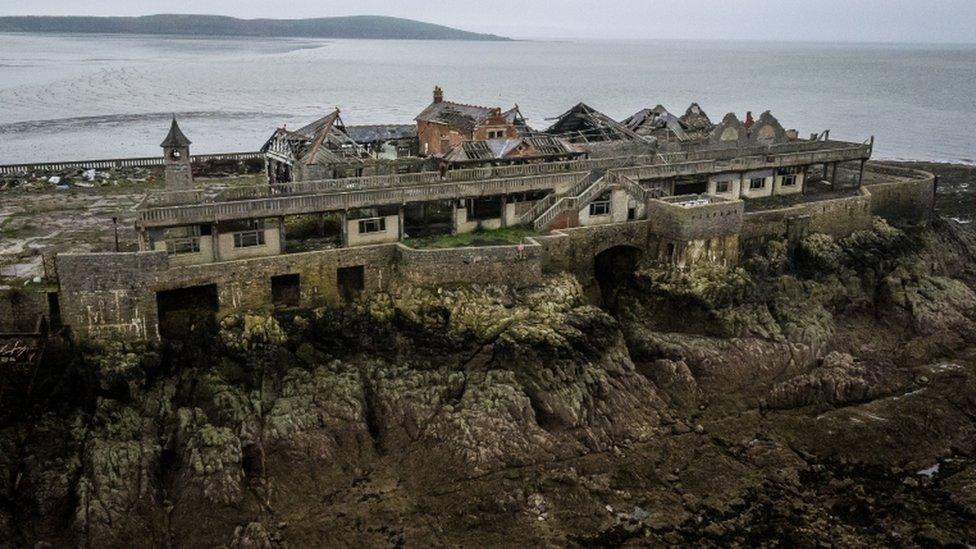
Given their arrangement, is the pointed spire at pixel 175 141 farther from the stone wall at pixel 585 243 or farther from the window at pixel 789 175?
the window at pixel 789 175

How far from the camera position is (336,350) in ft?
116

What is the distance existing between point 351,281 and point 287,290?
2970 millimetres

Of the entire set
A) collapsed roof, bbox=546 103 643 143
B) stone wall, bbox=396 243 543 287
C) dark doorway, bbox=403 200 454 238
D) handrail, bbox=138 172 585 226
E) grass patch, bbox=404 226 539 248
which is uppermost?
collapsed roof, bbox=546 103 643 143

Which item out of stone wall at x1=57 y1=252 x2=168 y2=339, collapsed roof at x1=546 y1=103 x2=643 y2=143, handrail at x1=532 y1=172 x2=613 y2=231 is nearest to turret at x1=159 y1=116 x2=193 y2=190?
stone wall at x1=57 y1=252 x2=168 y2=339

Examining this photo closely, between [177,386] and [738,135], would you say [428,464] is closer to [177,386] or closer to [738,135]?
[177,386]

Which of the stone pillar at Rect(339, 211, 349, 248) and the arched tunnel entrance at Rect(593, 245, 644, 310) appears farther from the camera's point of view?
the arched tunnel entrance at Rect(593, 245, 644, 310)

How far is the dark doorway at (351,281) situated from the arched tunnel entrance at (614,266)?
12.7 meters

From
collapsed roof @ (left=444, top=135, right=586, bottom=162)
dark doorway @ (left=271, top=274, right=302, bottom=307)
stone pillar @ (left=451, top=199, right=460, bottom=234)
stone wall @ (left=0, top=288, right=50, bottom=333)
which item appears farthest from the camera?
collapsed roof @ (left=444, top=135, right=586, bottom=162)

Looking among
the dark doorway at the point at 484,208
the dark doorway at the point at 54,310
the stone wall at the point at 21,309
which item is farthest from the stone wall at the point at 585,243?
the stone wall at the point at 21,309

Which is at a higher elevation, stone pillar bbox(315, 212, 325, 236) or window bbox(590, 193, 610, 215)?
window bbox(590, 193, 610, 215)

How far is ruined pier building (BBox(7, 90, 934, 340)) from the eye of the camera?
34.8 meters

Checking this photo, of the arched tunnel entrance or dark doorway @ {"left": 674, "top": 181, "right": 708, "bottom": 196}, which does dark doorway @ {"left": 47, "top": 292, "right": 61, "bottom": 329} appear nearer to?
the arched tunnel entrance

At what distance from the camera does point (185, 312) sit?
114ft

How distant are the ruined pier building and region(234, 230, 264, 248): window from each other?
5 centimetres
